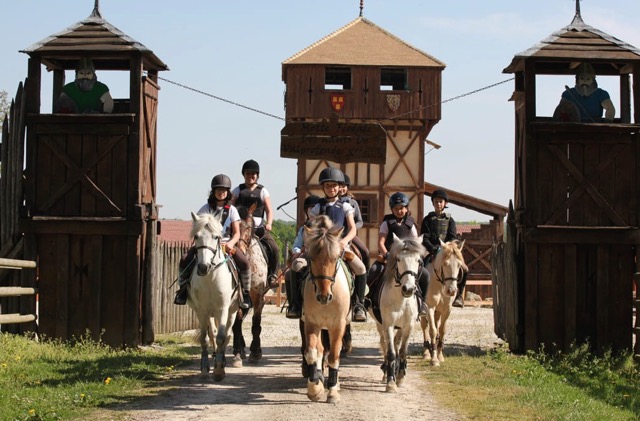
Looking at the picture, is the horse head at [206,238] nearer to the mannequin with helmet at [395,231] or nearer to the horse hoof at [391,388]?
the mannequin with helmet at [395,231]

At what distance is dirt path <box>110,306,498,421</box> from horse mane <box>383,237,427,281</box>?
1.51m

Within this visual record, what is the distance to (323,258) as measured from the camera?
438 inches

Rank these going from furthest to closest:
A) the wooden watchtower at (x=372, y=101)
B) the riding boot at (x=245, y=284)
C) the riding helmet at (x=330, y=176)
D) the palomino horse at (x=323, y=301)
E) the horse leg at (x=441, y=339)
Answer: the wooden watchtower at (x=372, y=101) < the horse leg at (x=441, y=339) < the riding boot at (x=245, y=284) < the riding helmet at (x=330, y=176) < the palomino horse at (x=323, y=301)

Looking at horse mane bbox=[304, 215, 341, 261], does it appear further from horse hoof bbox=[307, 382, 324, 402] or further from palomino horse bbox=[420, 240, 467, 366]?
palomino horse bbox=[420, 240, 467, 366]

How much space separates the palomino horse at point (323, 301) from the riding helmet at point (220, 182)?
8.59 feet

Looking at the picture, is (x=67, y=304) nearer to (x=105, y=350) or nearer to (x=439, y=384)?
(x=105, y=350)

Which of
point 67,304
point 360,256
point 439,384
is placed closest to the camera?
point 439,384

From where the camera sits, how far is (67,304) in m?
16.5

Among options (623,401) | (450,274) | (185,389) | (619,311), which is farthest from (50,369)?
(619,311)

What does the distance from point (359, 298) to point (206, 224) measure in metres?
2.21

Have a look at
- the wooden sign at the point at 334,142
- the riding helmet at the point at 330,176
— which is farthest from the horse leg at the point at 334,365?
the wooden sign at the point at 334,142

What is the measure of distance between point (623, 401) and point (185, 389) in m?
5.27

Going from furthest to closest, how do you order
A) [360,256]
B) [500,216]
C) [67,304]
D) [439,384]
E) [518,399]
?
[500,216]
[67,304]
[360,256]
[439,384]
[518,399]

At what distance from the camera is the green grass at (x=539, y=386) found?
10.6 metres
